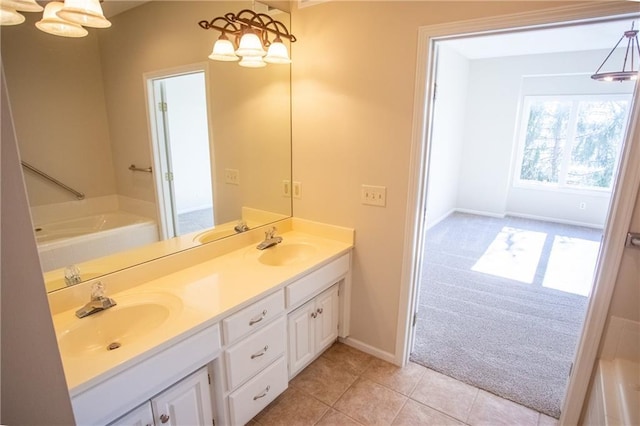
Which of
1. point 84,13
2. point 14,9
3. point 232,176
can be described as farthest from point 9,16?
point 232,176

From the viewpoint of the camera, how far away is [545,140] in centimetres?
561

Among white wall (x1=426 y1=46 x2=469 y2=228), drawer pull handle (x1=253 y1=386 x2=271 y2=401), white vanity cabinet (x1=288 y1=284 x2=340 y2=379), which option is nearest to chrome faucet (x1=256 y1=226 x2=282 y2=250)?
white vanity cabinet (x1=288 y1=284 x2=340 y2=379)

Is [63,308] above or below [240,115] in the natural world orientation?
below

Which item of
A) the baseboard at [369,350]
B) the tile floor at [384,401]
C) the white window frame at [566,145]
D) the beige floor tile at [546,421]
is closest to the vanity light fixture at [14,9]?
the tile floor at [384,401]

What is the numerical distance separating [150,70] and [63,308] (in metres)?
1.18

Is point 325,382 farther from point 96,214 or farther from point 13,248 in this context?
point 13,248

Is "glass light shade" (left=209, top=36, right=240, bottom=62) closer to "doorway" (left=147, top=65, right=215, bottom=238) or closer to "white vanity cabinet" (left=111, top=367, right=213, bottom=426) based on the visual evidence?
"doorway" (left=147, top=65, right=215, bottom=238)

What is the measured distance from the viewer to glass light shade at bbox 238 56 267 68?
6.72 feet

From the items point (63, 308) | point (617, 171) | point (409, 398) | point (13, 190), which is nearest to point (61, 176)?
point (63, 308)

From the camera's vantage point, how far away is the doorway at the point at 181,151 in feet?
5.79

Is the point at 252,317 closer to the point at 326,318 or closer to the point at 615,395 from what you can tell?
the point at 326,318

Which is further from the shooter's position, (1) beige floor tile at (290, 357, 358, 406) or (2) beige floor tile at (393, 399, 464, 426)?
(1) beige floor tile at (290, 357, 358, 406)

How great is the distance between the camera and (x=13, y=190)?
61 cm

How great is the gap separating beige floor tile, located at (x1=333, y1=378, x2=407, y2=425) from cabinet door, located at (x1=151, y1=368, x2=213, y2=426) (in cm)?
Result: 79
